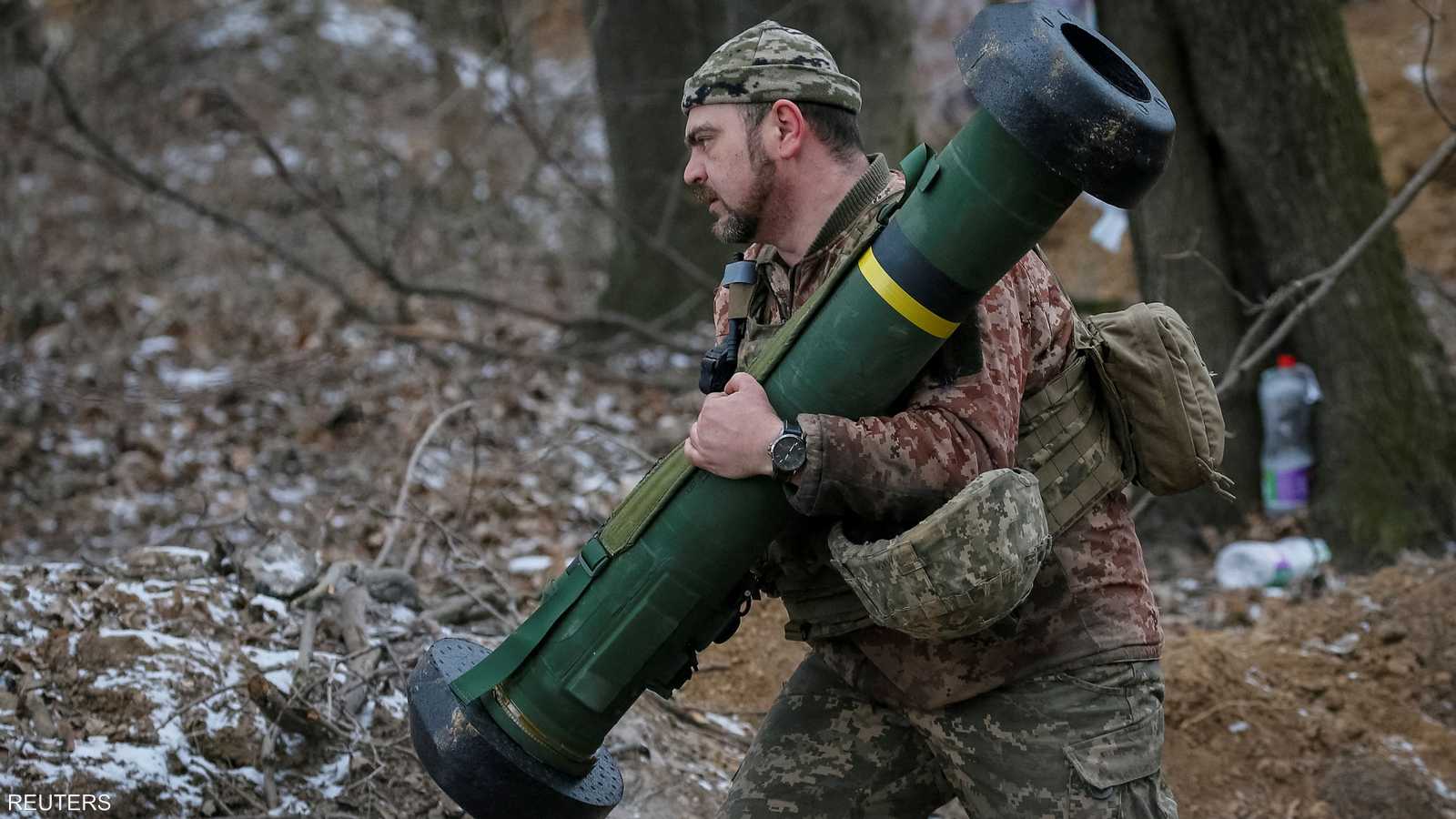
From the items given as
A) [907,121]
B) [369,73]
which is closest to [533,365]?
[907,121]

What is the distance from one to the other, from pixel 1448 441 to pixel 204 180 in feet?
35.8

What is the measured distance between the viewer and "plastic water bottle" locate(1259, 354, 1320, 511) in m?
6.20

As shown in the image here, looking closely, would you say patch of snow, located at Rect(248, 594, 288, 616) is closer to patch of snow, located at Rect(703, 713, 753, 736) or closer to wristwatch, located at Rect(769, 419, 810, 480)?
patch of snow, located at Rect(703, 713, 753, 736)

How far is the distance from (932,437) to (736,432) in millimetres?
338

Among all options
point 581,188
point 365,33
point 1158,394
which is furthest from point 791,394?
point 365,33

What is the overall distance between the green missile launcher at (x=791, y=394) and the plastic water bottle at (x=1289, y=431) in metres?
4.40

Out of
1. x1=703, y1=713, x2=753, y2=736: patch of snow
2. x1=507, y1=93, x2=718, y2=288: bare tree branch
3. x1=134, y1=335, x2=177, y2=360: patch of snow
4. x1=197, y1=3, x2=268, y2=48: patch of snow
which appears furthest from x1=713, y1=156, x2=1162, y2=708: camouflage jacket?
x1=197, y1=3, x2=268, y2=48: patch of snow

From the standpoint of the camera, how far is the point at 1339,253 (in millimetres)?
6047

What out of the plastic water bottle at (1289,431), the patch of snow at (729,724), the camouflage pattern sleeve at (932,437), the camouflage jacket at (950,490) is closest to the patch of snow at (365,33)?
the plastic water bottle at (1289,431)

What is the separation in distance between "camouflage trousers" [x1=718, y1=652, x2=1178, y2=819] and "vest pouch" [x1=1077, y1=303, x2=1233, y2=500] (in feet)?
1.30

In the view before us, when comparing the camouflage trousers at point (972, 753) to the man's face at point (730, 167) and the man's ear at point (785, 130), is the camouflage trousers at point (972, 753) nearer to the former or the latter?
the man's face at point (730, 167)

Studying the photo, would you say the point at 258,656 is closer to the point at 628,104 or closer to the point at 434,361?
the point at 434,361

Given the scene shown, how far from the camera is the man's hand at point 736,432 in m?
2.29

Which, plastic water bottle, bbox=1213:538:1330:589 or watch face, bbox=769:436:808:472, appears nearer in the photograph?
watch face, bbox=769:436:808:472
